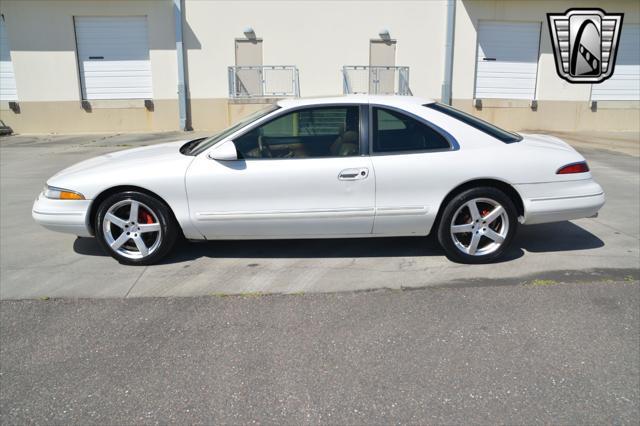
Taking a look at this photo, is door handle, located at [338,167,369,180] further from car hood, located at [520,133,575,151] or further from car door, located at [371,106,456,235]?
car hood, located at [520,133,575,151]

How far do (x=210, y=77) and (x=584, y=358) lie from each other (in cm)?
1558

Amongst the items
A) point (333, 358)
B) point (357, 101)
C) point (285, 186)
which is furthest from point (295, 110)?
point (333, 358)

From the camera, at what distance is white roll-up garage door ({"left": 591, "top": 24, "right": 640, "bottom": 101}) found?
688 inches

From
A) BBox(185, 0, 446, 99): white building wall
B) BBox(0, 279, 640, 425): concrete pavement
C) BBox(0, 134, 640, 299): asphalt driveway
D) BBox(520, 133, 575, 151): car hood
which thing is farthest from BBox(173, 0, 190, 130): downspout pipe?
BBox(0, 279, 640, 425): concrete pavement

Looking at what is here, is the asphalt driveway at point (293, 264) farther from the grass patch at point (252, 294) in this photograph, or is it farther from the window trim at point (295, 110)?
Result: the window trim at point (295, 110)

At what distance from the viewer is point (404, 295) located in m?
4.07

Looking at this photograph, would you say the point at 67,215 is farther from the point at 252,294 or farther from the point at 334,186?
the point at 334,186

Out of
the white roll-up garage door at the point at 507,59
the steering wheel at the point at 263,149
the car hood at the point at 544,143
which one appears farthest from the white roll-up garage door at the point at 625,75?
the steering wheel at the point at 263,149

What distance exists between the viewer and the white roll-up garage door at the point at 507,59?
1727cm

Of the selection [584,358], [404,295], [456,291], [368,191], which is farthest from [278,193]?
[584,358]

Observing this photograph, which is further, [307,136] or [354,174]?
[307,136]

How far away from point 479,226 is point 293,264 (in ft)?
5.62

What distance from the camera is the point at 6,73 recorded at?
55.3ft

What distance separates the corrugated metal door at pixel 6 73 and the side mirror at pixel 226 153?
1582 cm
